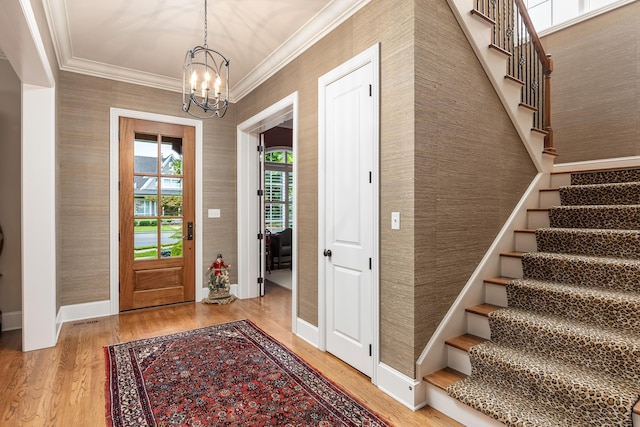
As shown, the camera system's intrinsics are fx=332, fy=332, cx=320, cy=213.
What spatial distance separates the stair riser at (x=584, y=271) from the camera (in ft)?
6.75

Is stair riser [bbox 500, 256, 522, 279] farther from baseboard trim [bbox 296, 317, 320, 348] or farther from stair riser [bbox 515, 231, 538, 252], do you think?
baseboard trim [bbox 296, 317, 320, 348]

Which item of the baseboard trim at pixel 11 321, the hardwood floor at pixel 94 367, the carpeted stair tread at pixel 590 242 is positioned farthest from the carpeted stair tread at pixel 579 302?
the baseboard trim at pixel 11 321

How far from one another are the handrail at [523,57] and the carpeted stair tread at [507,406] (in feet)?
7.58

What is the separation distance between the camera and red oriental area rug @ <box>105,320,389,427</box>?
199 centimetres

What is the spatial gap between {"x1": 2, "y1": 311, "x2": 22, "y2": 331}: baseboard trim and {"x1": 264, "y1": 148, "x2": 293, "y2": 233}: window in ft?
15.7

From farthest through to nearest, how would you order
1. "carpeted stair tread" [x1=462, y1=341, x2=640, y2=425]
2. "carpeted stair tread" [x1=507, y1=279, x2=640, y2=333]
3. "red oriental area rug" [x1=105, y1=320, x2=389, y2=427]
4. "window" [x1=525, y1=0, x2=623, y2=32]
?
"window" [x1=525, y1=0, x2=623, y2=32], "red oriental area rug" [x1=105, y1=320, x2=389, y2=427], "carpeted stair tread" [x1=507, y1=279, x2=640, y2=333], "carpeted stair tread" [x1=462, y1=341, x2=640, y2=425]

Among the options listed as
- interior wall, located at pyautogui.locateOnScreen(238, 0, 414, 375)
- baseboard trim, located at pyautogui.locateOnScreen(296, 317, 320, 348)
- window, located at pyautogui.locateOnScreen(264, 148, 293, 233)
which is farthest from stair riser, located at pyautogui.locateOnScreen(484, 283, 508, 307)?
window, located at pyautogui.locateOnScreen(264, 148, 293, 233)

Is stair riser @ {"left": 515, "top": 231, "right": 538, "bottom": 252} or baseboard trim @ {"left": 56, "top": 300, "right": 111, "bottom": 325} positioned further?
baseboard trim @ {"left": 56, "top": 300, "right": 111, "bottom": 325}

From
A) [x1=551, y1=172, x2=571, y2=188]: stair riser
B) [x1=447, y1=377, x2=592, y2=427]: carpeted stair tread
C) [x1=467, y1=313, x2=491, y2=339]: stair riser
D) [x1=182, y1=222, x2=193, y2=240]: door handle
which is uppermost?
[x1=551, y1=172, x2=571, y2=188]: stair riser

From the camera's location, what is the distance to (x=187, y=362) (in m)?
2.70

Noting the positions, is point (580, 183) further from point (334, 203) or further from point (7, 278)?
point (7, 278)

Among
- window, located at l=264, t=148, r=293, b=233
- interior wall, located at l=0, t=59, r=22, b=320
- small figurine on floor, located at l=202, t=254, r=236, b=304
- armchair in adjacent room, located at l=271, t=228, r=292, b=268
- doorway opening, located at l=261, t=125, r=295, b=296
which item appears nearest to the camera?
interior wall, located at l=0, t=59, r=22, b=320

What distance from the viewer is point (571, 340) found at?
6.09ft

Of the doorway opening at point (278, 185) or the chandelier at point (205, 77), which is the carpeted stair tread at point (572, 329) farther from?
the doorway opening at point (278, 185)
